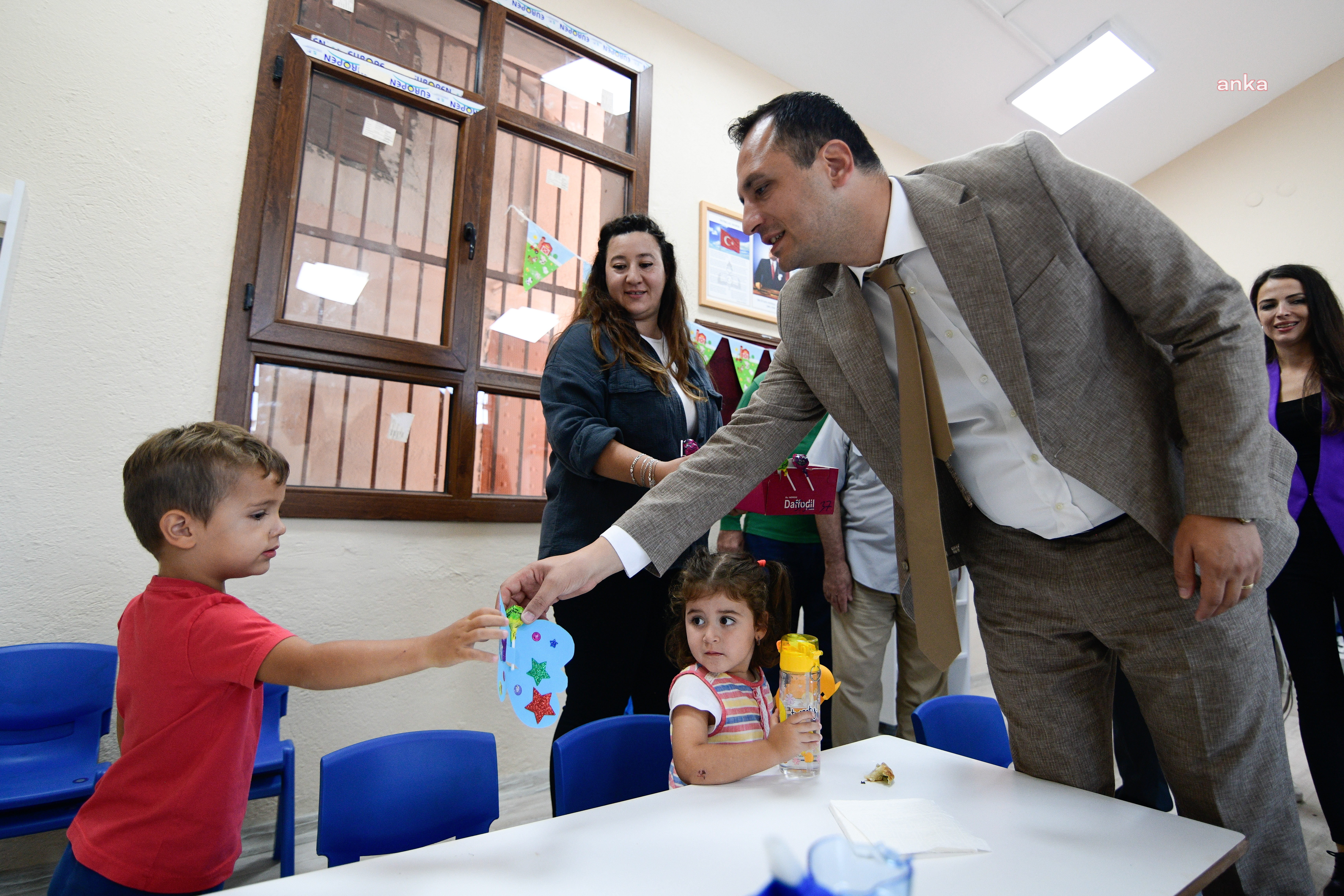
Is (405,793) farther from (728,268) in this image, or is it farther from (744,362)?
(728,268)

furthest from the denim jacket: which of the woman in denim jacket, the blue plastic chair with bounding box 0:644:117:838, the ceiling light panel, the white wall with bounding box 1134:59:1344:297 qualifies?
the white wall with bounding box 1134:59:1344:297

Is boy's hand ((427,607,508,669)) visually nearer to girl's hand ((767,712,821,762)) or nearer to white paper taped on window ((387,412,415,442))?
girl's hand ((767,712,821,762))

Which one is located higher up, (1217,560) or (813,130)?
(813,130)

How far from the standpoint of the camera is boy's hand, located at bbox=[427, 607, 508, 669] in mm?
887

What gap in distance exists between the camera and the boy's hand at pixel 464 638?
89 centimetres

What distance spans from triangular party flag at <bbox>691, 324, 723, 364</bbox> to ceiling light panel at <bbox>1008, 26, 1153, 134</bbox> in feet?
8.51

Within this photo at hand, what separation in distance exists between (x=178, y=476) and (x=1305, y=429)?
9.28 ft

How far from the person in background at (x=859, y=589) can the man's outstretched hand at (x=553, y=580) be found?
1430 mm

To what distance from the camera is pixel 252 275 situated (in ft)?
7.10

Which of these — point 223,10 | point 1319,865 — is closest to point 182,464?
point 223,10

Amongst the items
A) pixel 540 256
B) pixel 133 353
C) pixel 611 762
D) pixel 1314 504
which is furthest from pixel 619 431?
pixel 1314 504

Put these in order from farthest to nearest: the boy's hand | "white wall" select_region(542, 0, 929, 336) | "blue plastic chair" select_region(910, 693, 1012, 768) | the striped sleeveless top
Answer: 1. "white wall" select_region(542, 0, 929, 336)
2. "blue plastic chair" select_region(910, 693, 1012, 768)
3. the striped sleeveless top
4. the boy's hand

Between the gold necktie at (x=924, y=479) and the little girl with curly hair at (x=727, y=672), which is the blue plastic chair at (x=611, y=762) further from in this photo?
the gold necktie at (x=924, y=479)

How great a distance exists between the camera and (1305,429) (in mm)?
2043
